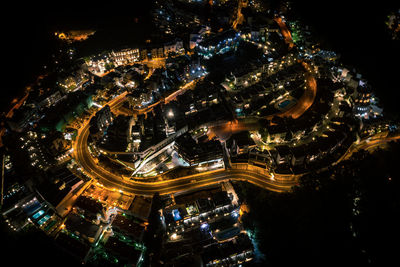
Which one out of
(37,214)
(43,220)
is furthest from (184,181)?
(37,214)

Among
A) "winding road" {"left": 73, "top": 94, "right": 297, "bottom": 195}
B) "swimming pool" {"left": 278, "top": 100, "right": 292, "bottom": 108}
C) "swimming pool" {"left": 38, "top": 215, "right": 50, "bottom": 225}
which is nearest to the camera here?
"swimming pool" {"left": 38, "top": 215, "right": 50, "bottom": 225}

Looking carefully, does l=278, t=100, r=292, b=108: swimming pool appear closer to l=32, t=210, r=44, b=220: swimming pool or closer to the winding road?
the winding road

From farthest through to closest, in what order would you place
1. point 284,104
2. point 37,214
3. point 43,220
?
point 284,104
point 37,214
point 43,220

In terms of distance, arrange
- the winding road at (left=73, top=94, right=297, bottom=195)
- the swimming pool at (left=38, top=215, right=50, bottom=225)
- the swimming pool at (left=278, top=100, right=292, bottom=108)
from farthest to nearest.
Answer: the swimming pool at (left=278, top=100, right=292, bottom=108) < the winding road at (left=73, top=94, right=297, bottom=195) < the swimming pool at (left=38, top=215, right=50, bottom=225)

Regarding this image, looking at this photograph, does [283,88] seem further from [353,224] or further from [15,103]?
[15,103]

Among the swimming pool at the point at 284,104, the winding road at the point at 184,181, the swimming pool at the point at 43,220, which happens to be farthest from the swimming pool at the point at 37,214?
the swimming pool at the point at 284,104

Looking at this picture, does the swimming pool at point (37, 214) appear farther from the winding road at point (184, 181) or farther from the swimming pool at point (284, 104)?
the swimming pool at point (284, 104)

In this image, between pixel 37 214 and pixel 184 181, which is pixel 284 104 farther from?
pixel 37 214

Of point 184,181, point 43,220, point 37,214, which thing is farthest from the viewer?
point 184,181

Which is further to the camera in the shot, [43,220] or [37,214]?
[37,214]

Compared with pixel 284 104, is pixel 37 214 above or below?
below

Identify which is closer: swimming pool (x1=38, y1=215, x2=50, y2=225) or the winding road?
swimming pool (x1=38, y1=215, x2=50, y2=225)

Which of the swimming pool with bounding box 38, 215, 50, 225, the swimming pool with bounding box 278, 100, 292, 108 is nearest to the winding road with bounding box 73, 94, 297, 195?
the swimming pool with bounding box 38, 215, 50, 225
